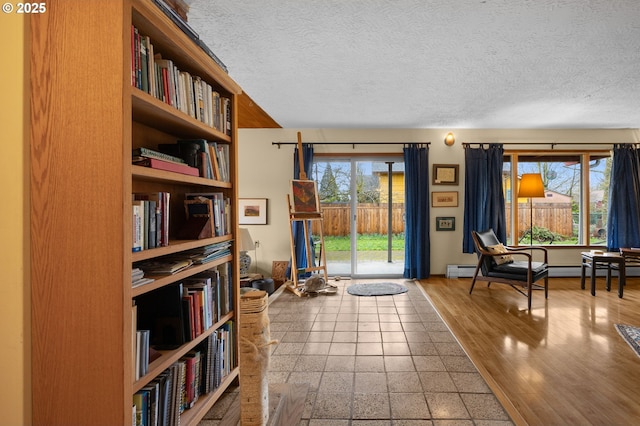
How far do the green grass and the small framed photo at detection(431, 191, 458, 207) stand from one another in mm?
795

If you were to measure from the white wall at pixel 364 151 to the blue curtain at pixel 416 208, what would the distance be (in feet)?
0.66

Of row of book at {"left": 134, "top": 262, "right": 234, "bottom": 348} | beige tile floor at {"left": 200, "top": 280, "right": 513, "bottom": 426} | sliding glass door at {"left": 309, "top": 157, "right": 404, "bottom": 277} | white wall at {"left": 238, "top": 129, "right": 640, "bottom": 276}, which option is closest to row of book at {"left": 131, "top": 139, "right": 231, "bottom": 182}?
row of book at {"left": 134, "top": 262, "right": 234, "bottom": 348}

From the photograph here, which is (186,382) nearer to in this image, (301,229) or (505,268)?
(301,229)

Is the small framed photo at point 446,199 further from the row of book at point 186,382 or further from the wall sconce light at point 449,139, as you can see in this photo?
the row of book at point 186,382

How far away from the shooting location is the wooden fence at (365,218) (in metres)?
5.38

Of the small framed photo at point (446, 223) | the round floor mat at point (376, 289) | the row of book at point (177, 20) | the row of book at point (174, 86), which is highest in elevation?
the row of book at point (177, 20)

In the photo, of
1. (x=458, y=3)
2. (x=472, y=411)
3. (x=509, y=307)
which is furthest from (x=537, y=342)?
(x=458, y=3)

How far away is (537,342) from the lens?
9.03ft

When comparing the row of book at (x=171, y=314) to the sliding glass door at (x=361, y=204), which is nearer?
the row of book at (x=171, y=314)

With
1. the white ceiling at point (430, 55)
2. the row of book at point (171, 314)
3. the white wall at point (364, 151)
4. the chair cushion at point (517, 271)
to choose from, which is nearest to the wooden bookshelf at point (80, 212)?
the row of book at point (171, 314)

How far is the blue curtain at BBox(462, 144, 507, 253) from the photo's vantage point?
508cm

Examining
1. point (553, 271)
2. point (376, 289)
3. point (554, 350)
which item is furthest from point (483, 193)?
point (554, 350)

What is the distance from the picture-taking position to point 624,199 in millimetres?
5047

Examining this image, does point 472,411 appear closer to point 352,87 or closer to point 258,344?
point 258,344
